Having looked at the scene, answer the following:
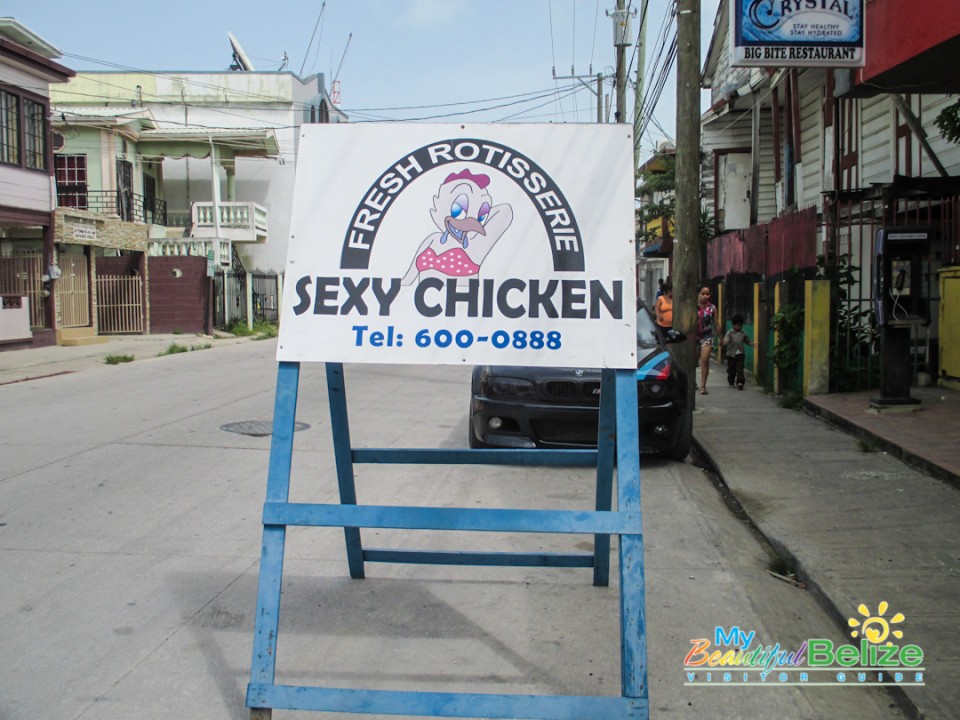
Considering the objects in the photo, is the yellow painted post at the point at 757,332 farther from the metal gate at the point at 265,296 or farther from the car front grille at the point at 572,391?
the metal gate at the point at 265,296

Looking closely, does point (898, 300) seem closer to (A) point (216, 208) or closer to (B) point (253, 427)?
(B) point (253, 427)

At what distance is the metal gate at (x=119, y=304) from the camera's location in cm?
2986

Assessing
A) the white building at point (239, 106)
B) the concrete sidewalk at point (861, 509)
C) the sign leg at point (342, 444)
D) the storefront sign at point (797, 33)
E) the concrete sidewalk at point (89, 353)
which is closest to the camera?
the sign leg at point (342, 444)

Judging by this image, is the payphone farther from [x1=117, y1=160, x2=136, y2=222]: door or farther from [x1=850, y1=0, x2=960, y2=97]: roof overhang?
[x1=117, y1=160, x2=136, y2=222]: door

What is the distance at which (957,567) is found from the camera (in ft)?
17.3

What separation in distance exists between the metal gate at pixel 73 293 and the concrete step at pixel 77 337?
1.20 ft

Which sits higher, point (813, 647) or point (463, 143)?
point (463, 143)

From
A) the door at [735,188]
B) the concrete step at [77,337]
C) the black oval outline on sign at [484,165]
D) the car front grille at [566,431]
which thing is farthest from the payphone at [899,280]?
the concrete step at [77,337]

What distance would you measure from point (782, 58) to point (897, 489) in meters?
4.54

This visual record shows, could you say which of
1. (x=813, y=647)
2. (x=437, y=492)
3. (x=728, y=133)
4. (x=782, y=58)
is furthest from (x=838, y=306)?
(x=728, y=133)

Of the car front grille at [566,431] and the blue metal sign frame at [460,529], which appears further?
the car front grille at [566,431]

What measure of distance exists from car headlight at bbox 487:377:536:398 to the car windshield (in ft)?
5.48

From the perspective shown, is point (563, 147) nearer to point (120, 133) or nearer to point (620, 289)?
point (620, 289)

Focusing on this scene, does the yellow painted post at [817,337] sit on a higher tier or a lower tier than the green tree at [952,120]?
lower
